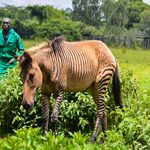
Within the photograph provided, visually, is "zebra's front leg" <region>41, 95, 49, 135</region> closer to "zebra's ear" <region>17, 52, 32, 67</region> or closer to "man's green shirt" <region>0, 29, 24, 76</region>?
"zebra's ear" <region>17, 52, 32, 67</region>

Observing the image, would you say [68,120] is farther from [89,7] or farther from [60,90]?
[89,7]

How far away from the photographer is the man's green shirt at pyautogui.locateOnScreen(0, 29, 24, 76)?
9555mm

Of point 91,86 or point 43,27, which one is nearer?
point 91,86

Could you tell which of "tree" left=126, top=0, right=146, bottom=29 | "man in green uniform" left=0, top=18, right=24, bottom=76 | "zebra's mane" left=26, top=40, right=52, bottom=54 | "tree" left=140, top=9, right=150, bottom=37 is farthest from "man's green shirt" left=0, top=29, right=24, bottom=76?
"tree" left=126, top=0, right=146, bottom=29

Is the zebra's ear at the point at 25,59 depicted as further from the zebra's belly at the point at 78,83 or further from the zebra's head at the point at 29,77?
the zebra's belly at the point at 78,83

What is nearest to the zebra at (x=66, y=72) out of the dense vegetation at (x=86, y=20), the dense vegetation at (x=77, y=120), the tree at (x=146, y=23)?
the dense vegetation at (x=77, y=120)

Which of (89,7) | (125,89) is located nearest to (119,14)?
(89,7)

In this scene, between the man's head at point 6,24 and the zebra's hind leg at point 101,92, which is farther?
the man's head at point 6,24

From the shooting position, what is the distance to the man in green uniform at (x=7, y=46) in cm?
955

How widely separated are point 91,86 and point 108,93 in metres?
0.70

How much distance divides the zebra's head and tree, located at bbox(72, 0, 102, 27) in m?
73.3

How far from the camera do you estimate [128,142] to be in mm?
6020

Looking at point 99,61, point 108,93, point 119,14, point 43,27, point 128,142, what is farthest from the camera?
point 119,14

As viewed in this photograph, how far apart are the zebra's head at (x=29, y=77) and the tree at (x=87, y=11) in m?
73.3
